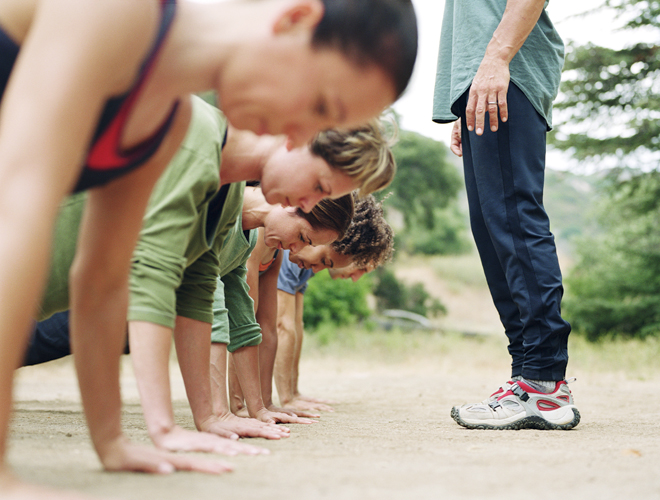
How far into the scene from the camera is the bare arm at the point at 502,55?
2.64 metres

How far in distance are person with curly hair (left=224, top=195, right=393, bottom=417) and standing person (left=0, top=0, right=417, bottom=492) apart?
1.97 meters

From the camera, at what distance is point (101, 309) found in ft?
4.74

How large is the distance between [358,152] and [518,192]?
2.95 ft

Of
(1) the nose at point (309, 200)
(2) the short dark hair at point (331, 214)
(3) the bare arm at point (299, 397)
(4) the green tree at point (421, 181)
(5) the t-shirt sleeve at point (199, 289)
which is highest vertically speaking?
(4) the green tree at point (421, 181)

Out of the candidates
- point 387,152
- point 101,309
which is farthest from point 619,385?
point 101,309

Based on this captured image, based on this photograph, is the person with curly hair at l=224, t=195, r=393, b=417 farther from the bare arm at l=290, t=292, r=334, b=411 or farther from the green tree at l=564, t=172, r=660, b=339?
the green tree at l=564, t=172, r=660, b=339

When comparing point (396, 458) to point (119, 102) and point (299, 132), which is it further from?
point (119, 102)

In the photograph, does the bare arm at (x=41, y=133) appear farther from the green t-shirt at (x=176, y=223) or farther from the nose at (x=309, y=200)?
the nose at (x=309, y=200)

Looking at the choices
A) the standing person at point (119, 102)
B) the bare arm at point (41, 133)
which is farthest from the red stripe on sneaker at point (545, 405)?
the bare arm at point (41, 133)

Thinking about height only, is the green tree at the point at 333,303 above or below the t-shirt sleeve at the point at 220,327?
above

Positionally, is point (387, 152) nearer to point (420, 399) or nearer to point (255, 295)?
point (255, 295)

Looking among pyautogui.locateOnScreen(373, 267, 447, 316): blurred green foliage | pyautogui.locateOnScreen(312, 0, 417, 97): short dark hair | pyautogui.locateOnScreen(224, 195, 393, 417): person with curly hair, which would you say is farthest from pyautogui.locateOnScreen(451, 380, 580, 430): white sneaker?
pyautogui.locateOnScreen(373, 267, 447, 316): blurred green foliage

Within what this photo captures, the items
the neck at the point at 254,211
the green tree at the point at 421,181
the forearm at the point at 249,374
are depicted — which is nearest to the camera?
the forearm at the point at 249,374

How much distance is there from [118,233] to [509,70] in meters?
2.05
